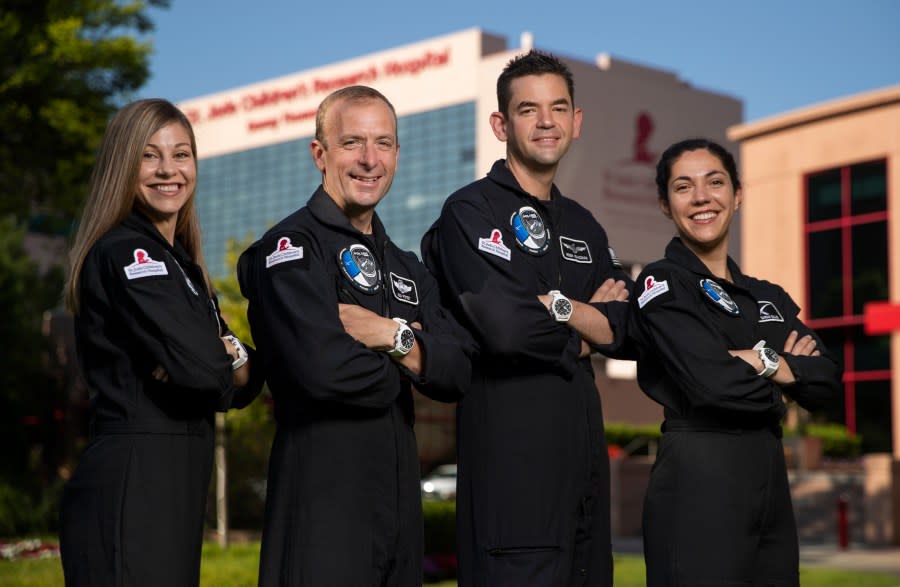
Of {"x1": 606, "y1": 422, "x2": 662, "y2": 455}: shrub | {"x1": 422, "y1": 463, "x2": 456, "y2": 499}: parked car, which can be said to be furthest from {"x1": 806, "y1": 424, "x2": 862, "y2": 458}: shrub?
{"x1": 422, "y1": 463, "x2": 456, "y2": 499}: parked car

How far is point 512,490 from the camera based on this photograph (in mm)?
4738

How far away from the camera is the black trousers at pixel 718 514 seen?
15.5 ft

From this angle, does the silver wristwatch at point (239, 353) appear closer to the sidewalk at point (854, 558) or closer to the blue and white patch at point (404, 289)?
the blue and white patch at point (404, 289)

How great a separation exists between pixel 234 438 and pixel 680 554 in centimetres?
1569

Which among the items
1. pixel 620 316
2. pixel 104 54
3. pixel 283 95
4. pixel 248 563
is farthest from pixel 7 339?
pixel 283 95

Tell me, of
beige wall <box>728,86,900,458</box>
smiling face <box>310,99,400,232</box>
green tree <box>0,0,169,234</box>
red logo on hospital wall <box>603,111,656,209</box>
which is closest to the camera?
smiling face <box>310,99,400,232</box>

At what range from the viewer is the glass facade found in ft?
247

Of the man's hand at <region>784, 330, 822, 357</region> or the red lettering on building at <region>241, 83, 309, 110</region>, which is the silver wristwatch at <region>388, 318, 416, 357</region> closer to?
the man's hand at <region>784, 330, 822, 357</region>

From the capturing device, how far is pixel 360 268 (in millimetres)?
4496

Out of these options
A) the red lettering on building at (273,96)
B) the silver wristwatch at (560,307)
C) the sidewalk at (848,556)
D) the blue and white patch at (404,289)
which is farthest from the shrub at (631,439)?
the red lettering on building at (273,96)

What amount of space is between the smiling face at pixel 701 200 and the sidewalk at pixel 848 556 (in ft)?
35.9

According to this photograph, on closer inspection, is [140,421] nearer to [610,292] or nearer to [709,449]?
[610,292]

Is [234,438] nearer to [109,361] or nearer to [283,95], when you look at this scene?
[109,361]

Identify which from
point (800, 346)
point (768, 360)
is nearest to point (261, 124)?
point (800, 346)
